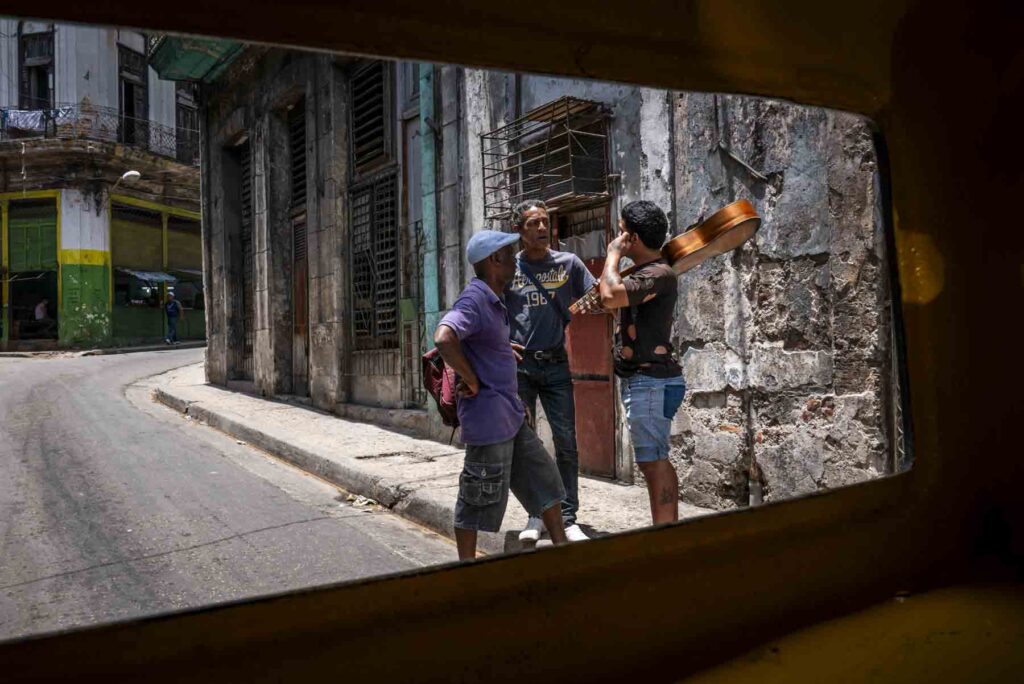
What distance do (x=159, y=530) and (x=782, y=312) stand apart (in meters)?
3.68

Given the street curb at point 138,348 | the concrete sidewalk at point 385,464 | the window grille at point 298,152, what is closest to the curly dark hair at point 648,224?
the concrete sidewalk at point 385,464

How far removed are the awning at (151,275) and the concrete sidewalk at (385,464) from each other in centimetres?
1494

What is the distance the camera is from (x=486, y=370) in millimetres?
2834

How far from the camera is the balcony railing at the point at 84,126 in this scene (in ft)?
72.4

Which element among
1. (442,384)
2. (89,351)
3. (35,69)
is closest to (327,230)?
(442,384)

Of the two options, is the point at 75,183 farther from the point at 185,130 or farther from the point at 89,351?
the point at 89,351

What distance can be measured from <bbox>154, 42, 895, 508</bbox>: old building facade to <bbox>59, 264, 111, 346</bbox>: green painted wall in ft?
50.2

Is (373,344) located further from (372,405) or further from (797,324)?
(797,324)

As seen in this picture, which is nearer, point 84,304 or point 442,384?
point 442,384

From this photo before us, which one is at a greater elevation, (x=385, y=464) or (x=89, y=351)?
(x=89, y=351)

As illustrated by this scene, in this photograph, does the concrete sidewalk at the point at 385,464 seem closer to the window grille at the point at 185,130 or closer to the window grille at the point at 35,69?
the window grille at the point at 185,130

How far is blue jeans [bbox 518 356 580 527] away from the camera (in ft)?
11.8

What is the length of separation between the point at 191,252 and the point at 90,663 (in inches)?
1084

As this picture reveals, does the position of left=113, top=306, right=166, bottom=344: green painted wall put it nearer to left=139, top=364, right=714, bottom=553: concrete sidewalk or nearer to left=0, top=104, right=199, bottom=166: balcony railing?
left=0, top=104, right=199, bottom=166: balcony railing
